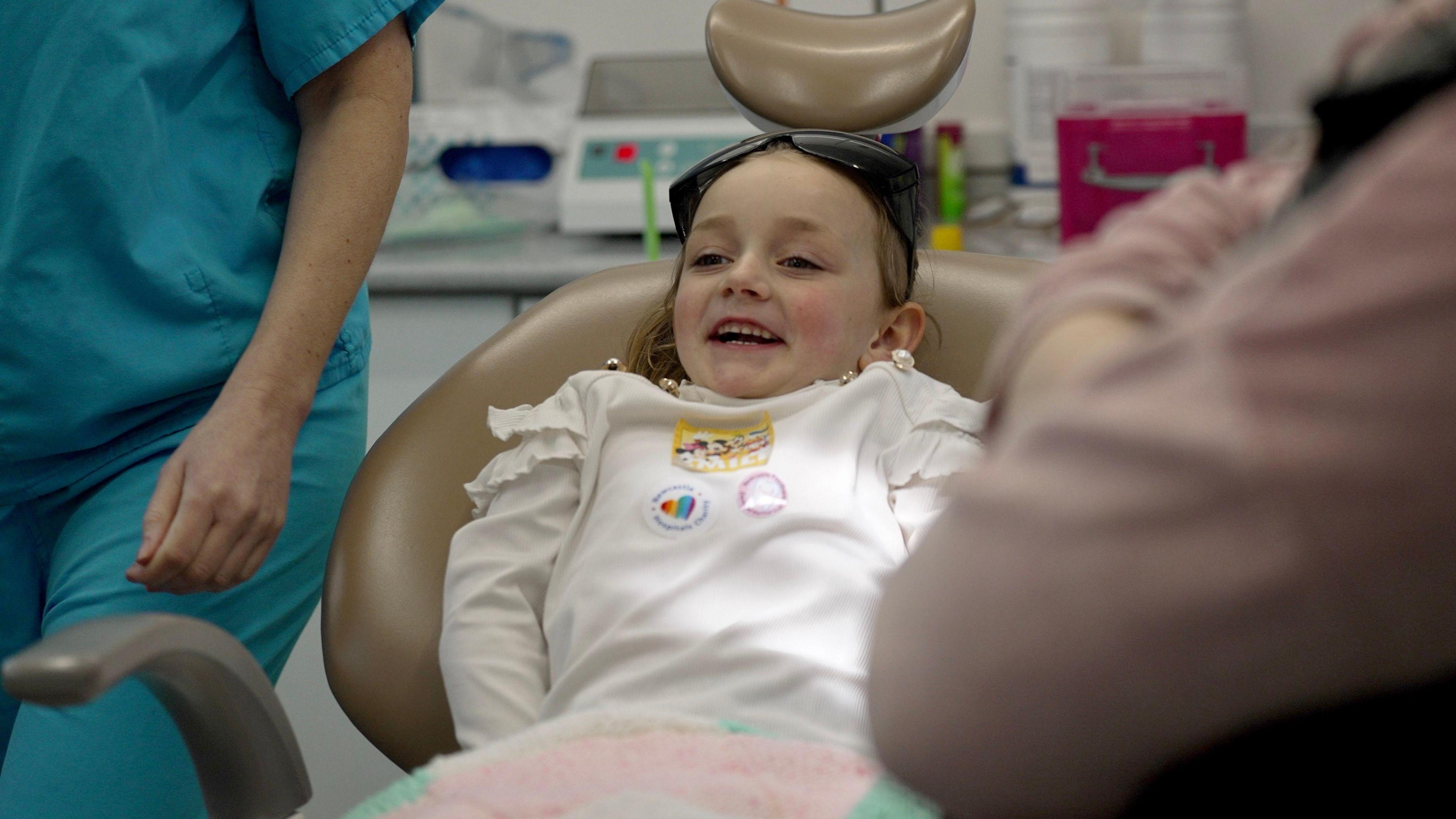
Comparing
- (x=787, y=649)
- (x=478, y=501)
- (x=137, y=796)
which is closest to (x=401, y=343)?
(x=478, y=501)

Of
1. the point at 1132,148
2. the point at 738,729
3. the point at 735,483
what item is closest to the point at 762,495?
the point at 735,483

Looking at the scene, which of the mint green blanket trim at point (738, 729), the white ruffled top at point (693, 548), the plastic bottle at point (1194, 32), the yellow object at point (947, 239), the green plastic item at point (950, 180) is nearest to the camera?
the mint green blanket trim at point (738, 729)

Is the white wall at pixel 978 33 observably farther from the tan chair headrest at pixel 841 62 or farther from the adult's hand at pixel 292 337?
the adult's hand at pixel 292 337

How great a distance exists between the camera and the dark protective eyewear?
1177 millimetres

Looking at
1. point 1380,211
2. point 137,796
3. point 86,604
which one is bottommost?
point 137,796

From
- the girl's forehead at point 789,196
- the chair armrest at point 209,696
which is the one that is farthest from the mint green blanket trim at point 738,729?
the girl's forehead at point 789,196

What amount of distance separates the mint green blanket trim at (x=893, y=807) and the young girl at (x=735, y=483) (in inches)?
5.2

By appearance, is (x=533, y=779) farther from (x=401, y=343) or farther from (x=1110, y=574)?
(x=401, y=343)

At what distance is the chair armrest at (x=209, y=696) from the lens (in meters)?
0.66

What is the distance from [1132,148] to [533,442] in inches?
43.5

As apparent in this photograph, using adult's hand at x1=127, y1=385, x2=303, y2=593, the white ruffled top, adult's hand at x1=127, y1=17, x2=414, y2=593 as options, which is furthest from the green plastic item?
adult's hand at x1=127, y1=385, x2=303, y2=593

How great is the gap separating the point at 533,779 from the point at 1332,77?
0.56 meters

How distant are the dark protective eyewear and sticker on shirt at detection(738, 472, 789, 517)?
11.2 inches

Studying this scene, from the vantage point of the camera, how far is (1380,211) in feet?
1.00
